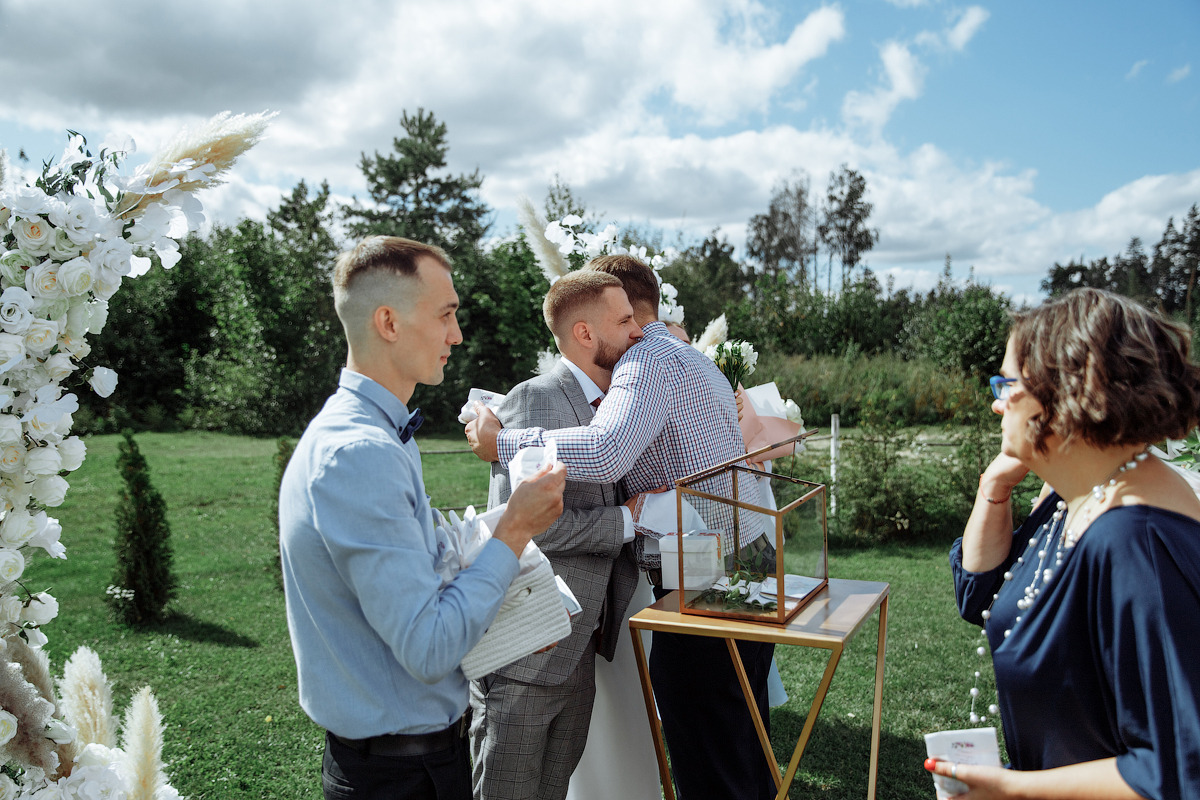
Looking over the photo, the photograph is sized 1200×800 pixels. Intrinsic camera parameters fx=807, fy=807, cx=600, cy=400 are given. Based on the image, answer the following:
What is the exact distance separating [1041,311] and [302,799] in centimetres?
390

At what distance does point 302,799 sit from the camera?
395 cm

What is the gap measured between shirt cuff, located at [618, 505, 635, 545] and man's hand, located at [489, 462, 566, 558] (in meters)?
0.99

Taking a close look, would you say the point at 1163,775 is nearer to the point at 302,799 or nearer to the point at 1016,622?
the point at 1016,622

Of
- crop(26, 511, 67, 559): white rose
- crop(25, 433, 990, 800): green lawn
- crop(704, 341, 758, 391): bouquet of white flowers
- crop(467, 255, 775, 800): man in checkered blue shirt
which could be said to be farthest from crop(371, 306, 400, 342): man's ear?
crop(704, 341, 758, 391): bouquet of white flowers

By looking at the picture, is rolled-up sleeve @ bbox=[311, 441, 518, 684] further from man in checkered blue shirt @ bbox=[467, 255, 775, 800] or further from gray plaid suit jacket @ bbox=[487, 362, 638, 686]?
gray plaid suit jacket @ bbox=[487, 362, 638, 686]

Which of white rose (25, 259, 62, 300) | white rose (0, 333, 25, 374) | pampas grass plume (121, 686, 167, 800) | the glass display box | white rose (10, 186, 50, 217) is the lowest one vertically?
pampas grass plume (121, 686, 167, 800)

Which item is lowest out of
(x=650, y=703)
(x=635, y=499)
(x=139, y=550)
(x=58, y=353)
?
(x=139, y=550)

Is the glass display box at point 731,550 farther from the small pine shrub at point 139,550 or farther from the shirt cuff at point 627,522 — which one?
the small pine shrub at point 139,550

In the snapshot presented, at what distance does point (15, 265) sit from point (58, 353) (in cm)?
24

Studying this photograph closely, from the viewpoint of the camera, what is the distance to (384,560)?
159cm

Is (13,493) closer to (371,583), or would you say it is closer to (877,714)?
(371,583)

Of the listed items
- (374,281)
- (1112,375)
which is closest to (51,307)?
(374,281)

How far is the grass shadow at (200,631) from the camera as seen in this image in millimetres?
6242

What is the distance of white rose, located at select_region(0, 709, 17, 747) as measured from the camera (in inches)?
75.0
